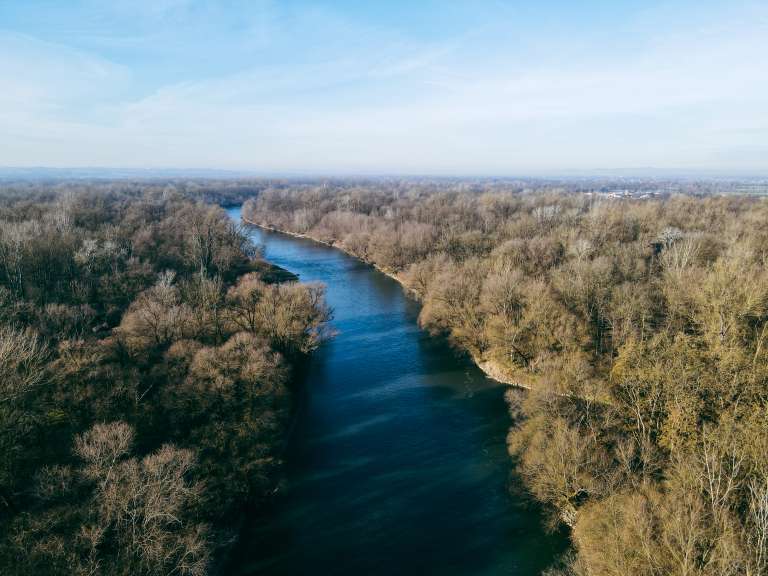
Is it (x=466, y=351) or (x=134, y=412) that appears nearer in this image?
(x=134, y=412)

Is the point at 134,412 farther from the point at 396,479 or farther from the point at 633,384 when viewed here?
the point at 633,384

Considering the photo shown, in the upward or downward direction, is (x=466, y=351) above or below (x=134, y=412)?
below

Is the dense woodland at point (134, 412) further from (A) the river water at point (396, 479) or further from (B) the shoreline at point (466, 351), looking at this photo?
(B) the shoreline at point (466, 351)

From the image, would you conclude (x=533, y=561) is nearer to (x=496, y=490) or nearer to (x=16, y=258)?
(x=496, y=490)

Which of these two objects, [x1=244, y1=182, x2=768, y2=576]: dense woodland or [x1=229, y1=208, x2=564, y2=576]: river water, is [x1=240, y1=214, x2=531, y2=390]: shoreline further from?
[x1=229, y1=208, x2=564, y2=576]: river water

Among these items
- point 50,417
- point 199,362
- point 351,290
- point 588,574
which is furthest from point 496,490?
point 351,290

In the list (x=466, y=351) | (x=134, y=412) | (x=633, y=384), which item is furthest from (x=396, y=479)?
(x=466, y=351)

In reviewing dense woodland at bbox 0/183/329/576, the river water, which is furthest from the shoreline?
dense woodland at bbox 0/183/329/576
